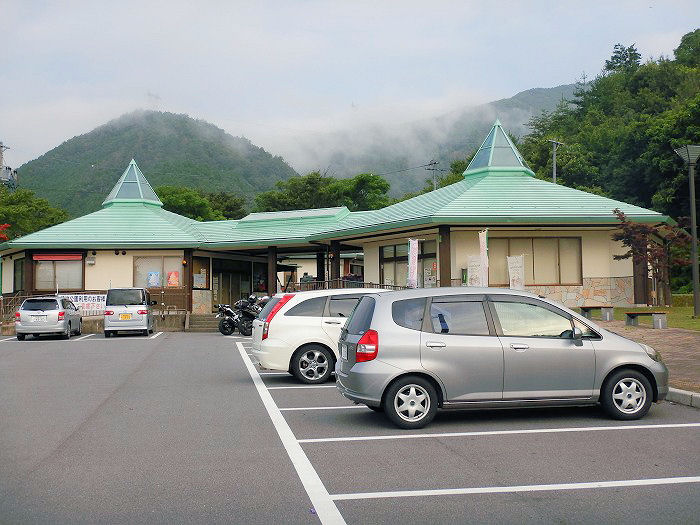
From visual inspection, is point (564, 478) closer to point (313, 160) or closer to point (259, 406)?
point (259, 406)

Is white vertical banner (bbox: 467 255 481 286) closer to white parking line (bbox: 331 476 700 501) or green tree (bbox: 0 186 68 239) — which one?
white parking line (bbox: 331 476 700 501)

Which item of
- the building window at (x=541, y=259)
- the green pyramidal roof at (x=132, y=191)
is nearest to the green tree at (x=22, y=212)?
the green pyramidal roof at (x=132, y=191)

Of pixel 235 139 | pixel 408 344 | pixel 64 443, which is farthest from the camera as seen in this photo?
pixel 235 139

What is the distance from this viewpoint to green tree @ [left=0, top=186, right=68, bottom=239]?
49281mm

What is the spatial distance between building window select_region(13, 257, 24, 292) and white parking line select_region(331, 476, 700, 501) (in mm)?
33582

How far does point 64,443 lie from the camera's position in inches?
309

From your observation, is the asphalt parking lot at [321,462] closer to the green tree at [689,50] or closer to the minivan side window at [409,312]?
the minivan side window at [409,312]

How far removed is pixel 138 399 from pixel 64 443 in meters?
3.27

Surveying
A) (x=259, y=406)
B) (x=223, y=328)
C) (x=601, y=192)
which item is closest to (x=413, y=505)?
(x=259, y=406)

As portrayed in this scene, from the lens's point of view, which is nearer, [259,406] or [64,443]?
[64,443]

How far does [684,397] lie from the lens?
977cm

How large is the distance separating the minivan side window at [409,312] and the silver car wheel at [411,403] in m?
0.73

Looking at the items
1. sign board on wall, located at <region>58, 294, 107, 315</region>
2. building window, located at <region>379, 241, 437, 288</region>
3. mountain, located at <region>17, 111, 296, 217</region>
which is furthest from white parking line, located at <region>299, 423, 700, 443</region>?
mountain, located at <region>17, 111, 296, 217</region>

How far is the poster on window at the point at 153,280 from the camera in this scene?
112 feet
